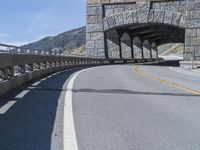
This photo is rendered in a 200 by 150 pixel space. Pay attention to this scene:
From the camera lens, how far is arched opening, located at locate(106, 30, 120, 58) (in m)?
71.1

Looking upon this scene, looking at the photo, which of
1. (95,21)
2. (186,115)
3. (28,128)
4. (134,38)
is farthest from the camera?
(134,38)

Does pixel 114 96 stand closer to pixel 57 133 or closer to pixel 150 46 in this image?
pixel 57 133

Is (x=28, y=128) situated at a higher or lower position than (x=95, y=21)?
lower

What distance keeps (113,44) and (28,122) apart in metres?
62.8

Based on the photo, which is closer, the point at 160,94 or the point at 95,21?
the point at 160,94

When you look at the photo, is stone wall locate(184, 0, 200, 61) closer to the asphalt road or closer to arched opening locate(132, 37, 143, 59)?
arched opening locate(132, 37, 143, 59)

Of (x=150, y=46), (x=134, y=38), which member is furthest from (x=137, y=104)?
(x=150, y=46)

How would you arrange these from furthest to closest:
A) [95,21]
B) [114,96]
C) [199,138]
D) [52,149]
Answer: [95,21]
[114,96]
[199,138]
[52,149]

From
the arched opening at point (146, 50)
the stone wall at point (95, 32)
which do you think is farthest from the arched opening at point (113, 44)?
the arched opening at point (146, 50)

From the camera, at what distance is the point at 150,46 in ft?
346

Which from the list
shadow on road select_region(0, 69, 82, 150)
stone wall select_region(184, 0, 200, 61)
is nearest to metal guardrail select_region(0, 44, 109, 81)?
shadow on road select_region(0, 69, 82, 150)

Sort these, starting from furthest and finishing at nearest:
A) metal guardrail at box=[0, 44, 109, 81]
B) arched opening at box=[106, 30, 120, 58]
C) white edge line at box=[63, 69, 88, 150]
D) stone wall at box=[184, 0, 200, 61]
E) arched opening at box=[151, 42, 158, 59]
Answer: arched opening at box=[151, 42, 158, 59] < arched opening at box=[106, 30, 120, 58] < stone wall at box=[184, 0, 200, 61] < metal guardrail at box=[0, 44, 109, 81] < white edge line at box=[63, 69, 88, 150]

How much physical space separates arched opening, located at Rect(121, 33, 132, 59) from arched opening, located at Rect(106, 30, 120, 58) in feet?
29.5

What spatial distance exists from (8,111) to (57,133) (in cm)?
292
